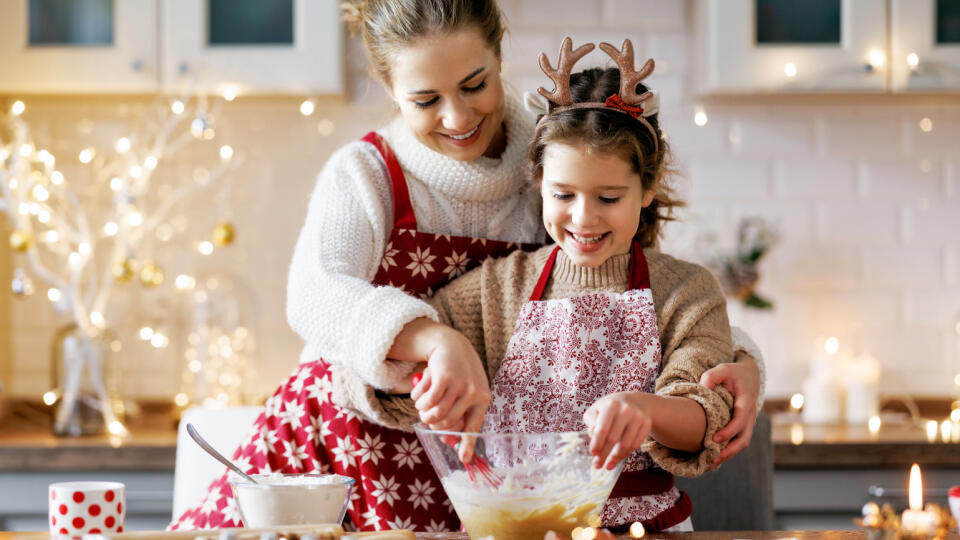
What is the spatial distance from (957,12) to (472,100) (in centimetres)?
156

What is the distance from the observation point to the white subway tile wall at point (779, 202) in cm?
264

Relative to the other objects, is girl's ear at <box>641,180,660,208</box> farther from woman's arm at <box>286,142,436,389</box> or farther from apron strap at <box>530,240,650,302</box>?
woman's arm at <box>286,142,436,389</box>

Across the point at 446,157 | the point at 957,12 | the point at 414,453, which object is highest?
the point at 957,12

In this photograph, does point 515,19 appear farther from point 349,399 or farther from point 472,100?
point 349,399

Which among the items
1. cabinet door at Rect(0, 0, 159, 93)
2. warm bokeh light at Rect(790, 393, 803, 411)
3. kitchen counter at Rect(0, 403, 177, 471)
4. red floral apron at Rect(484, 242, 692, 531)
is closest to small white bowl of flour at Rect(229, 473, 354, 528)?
red floral apron at Rect(484, 242, 692, 531)

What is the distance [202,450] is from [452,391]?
0.67 m

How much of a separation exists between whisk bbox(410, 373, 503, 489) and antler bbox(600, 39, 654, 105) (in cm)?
50

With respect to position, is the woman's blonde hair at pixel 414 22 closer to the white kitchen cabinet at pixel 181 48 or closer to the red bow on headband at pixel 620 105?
the red bow on headband at pixel 620 105

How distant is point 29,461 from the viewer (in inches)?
83.5

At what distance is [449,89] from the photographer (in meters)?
1.30

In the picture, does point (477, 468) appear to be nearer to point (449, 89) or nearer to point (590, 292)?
point (590, 292)

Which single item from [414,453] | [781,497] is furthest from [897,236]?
[414,453]

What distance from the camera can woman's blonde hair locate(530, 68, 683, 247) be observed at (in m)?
1.20

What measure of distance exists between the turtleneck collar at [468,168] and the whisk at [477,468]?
20.4 inches
